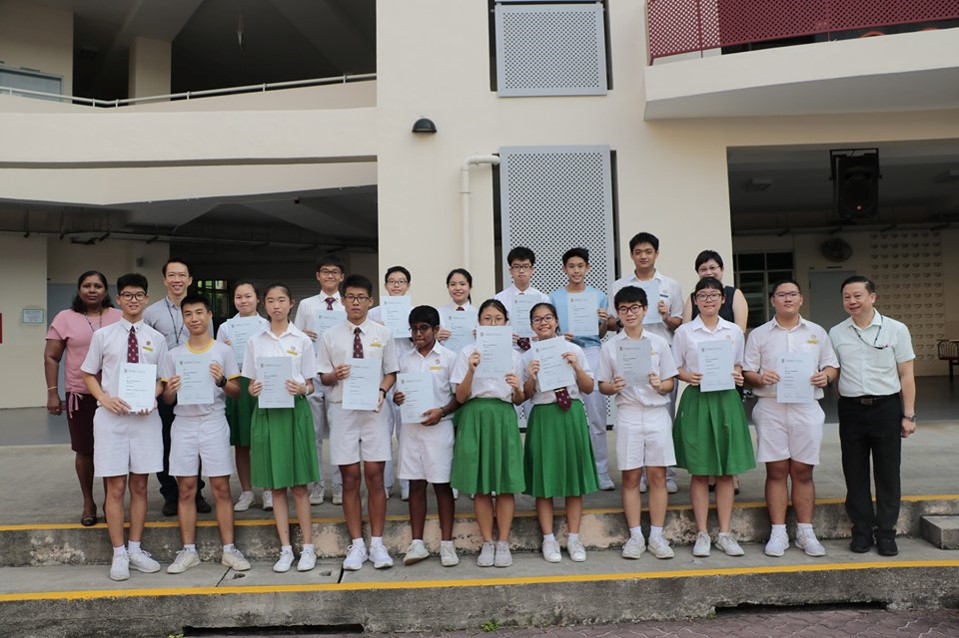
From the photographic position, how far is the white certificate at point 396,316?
14.6 ft

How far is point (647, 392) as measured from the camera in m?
4.12

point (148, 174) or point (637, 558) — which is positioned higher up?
point (148, 174)

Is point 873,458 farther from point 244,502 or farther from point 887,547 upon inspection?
point 244,502

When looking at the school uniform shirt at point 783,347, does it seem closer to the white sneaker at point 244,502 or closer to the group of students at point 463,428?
the group of students at point 463,428

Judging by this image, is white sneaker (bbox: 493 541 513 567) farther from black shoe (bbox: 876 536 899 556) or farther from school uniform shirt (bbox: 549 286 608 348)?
black shoe (bbox: 876 536 899 556)

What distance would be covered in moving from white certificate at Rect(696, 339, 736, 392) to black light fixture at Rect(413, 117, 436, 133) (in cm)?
424

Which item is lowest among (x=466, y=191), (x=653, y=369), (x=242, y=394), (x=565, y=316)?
(x=242, y=394)

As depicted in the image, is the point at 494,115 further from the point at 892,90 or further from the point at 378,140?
the point at 892,90

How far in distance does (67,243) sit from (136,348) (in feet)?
32.8

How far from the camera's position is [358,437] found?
4.11m

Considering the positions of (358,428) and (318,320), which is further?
(318,320)

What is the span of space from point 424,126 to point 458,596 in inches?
196

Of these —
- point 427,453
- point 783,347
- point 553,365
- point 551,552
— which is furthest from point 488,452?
point 783,347

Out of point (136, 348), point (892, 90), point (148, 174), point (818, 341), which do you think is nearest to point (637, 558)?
point (818, 341)
